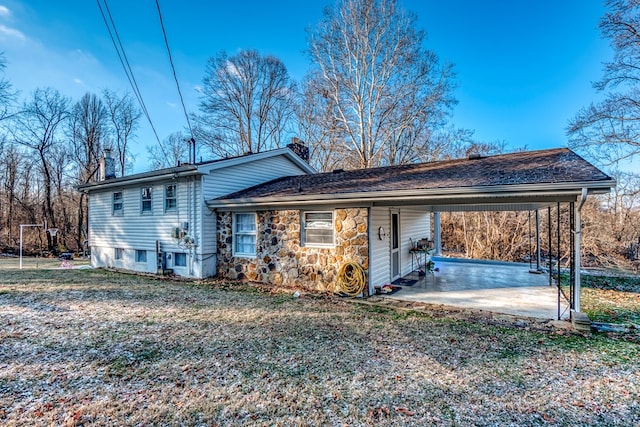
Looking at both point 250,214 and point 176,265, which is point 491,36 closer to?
point 250,214

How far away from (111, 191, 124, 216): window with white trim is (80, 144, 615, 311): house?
4 cm

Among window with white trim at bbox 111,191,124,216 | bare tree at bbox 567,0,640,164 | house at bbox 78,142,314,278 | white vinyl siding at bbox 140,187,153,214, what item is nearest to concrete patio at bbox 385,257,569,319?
house at bbox 78,142,314,278

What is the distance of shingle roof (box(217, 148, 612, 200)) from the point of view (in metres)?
5.47

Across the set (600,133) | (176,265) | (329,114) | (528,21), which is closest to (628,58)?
(600,133)

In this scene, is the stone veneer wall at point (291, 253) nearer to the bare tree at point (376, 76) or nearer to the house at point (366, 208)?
the house at point (366, 208)

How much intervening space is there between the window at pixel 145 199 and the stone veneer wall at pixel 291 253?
3004mm

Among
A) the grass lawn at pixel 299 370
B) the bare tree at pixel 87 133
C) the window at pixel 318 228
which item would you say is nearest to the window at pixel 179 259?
the grass lawn at pixel 299 370

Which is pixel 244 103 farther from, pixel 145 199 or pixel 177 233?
pixel 177 233

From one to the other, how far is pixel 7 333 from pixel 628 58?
20208 mm

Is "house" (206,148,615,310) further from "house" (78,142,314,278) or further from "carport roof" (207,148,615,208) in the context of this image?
"house" (78,142,314,278)

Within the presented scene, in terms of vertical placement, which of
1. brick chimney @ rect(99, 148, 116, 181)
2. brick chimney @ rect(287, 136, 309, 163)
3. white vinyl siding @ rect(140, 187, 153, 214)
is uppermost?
brick chimney @ rect(287, 136, 309, 163)

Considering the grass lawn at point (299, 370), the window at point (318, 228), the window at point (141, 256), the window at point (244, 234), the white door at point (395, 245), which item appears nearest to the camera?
the grass lawn at point (299, 370)

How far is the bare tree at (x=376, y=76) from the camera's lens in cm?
1566

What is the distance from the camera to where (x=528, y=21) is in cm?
1310
